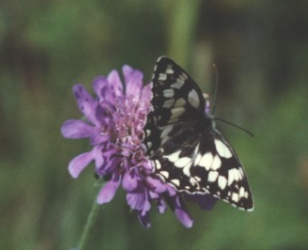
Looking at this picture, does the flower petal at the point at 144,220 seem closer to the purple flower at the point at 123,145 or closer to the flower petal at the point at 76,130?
the purple flower at the point at 123,145

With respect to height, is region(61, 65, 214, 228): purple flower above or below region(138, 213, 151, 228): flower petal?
above

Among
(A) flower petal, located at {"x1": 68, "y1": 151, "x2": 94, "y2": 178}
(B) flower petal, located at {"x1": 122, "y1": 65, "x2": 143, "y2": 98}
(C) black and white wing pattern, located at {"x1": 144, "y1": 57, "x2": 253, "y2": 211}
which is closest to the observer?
(C) black and white wing pattern, located at {"x1": 144, "y1": 57, "x2": 253, "y2": 211}

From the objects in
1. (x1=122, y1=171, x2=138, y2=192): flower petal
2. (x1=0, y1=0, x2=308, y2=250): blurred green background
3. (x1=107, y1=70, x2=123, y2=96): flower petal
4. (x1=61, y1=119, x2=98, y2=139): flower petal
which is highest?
(x1=107, y1=70, x2=123, y2=96): flower petal

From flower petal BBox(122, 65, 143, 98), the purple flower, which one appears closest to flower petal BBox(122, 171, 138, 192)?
the purple flower

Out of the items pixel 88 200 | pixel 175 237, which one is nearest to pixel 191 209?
pixel 175 237

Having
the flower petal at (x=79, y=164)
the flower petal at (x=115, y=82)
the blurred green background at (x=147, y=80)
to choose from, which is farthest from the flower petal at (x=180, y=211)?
the blurred green background at (x=147, y=80)

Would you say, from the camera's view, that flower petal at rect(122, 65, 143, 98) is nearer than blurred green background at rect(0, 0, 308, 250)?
Yes

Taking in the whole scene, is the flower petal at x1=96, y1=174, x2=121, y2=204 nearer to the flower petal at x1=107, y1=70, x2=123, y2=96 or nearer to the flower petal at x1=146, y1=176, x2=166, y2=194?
the flower petal at x1=146, y1=176, x2=166, y2=194

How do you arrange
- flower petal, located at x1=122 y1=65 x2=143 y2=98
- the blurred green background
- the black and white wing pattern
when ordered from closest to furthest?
the black and white wing pattern
flower petal, located at x1=122 y1=65 x2=143 y2=98
the blurred green background

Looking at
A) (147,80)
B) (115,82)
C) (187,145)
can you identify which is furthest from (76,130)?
(147,80)
